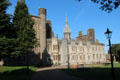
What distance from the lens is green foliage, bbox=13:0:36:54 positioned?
99.9 feet

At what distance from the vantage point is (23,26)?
32.6m

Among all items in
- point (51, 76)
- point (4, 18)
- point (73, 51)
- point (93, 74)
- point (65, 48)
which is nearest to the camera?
point (51, 76)

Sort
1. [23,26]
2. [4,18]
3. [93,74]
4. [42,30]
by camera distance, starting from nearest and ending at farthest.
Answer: [93,74]
[4,18]
[23,26]
[42,30]

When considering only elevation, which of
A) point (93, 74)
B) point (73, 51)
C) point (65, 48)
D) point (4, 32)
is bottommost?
point (93, 74)

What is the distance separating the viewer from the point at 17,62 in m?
44.9

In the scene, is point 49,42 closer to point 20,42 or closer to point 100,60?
point 20,42

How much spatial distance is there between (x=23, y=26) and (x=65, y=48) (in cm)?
2574

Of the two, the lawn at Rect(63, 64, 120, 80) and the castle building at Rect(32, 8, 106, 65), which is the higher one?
the castle building at Rect(32, 8, 106, 65)

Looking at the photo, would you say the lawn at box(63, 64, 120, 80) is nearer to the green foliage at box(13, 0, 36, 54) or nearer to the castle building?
the green foliage at box(13, 0, 36, 54)

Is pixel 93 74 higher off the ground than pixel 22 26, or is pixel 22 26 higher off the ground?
pixel 22 26

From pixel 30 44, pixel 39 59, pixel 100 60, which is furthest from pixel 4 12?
pixel 100 60

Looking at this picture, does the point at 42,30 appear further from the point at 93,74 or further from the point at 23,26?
the point at 93,74

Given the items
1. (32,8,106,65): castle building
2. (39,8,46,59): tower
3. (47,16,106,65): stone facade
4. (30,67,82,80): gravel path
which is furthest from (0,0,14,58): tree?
(47,16,106,65): stone facade

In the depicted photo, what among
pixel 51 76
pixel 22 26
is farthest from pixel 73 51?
pixel 51 76
